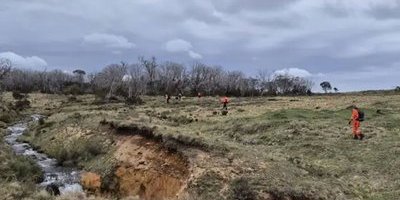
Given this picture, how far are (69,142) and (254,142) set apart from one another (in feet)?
48.7

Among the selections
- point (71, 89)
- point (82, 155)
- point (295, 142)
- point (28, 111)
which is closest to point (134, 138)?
point (82, 155)

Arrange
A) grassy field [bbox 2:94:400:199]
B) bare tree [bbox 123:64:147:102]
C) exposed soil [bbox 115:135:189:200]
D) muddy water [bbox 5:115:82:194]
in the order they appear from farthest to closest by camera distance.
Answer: bare tree [bbox 123:64:147:102] → muddy water [bbox 5:115:82:194] → exposed soil [bbox 115:135:189:200] → grassy field [bbox 2:94:400:199]

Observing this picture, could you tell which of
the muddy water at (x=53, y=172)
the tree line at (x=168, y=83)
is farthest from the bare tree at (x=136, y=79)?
the muddy water at (x=53, y=172)

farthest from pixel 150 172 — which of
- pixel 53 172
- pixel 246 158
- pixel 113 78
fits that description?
pixel 113 78

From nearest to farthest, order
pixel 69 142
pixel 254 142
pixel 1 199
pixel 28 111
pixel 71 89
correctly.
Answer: pixel 1 199 → pixel 254 142 → pixel 69 142 → pixel 28 111 → pixel 71 89

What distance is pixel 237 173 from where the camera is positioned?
25.6 metres

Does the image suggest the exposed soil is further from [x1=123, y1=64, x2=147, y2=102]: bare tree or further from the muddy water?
[x1=123, y1=64, x2=147, y2=102]: bare tree

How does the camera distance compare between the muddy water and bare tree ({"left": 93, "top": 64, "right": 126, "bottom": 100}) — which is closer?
the muddy water

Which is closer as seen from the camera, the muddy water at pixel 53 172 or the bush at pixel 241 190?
the bush at pixel 241 190

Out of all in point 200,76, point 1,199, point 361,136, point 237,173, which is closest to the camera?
point 1,199

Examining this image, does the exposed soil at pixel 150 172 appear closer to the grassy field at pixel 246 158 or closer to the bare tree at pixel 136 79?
the grassy field at pixel 246 158

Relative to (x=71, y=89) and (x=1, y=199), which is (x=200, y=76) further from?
(x=1, y=199)

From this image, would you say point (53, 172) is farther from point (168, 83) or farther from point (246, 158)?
point (168, 83)

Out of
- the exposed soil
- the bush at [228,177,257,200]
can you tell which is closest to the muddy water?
the exposed soil
